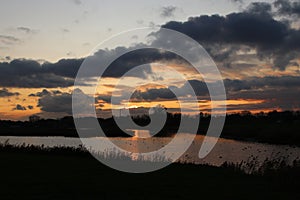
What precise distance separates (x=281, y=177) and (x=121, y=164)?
31.3 feet

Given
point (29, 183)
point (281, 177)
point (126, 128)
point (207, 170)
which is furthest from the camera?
point (126, 128)

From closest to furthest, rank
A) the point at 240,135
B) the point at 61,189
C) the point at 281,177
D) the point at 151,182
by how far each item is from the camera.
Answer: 1. the point at 61,189
2. the point at 151,182
3. the point at 281,177
4. the point at 240,135

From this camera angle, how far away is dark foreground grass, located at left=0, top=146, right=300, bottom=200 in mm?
14055

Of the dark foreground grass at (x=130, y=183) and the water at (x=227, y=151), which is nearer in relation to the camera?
the dark foreground grass at (x=130, y=183)

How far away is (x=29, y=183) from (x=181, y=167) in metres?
10.4

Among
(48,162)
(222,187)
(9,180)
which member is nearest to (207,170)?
(222,187)

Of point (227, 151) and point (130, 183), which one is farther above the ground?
point (130, 183)

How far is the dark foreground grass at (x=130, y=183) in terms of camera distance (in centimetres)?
1405

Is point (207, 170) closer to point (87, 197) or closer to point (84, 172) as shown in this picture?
point (84, 172)

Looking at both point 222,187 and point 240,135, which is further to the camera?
point 240,135

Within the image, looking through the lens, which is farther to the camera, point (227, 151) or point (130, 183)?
point (227, 151)

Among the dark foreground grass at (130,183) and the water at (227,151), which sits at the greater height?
the dark foreground grass at (130,183)

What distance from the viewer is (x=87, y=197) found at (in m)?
13.3

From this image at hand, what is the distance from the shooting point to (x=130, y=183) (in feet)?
54.5
